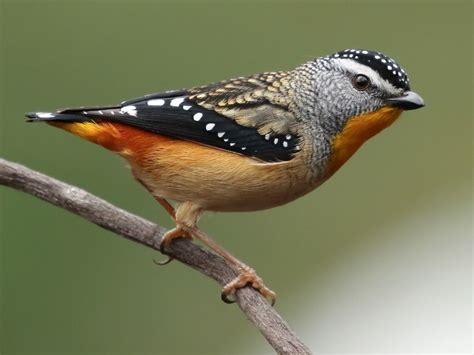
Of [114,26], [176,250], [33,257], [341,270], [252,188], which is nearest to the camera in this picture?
[252,188]

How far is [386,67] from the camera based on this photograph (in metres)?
6.85

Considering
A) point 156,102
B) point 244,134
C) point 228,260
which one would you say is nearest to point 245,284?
point 228,260

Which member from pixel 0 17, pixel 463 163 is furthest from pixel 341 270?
pixel 0 17

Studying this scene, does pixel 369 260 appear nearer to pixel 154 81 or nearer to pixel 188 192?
pixel 154 81

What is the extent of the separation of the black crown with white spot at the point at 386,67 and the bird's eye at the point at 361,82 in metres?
0.10

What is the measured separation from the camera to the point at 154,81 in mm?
10922

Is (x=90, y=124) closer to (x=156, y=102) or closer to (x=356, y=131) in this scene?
(x=156, y=102)

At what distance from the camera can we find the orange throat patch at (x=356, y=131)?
6.88m

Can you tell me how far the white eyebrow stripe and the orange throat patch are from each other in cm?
15

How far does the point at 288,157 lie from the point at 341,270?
3.99 m

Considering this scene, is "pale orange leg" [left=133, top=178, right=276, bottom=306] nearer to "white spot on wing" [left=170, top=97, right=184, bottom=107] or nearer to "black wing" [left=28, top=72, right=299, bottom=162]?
"black wing" [left=28, top=72, right=299, bottom=162]

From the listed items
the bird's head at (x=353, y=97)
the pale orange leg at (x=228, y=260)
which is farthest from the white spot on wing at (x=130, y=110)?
the bird's head at (x=353, y=97)

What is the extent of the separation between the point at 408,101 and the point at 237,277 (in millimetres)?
1841

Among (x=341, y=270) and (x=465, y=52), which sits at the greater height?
(x=465, y=52)
